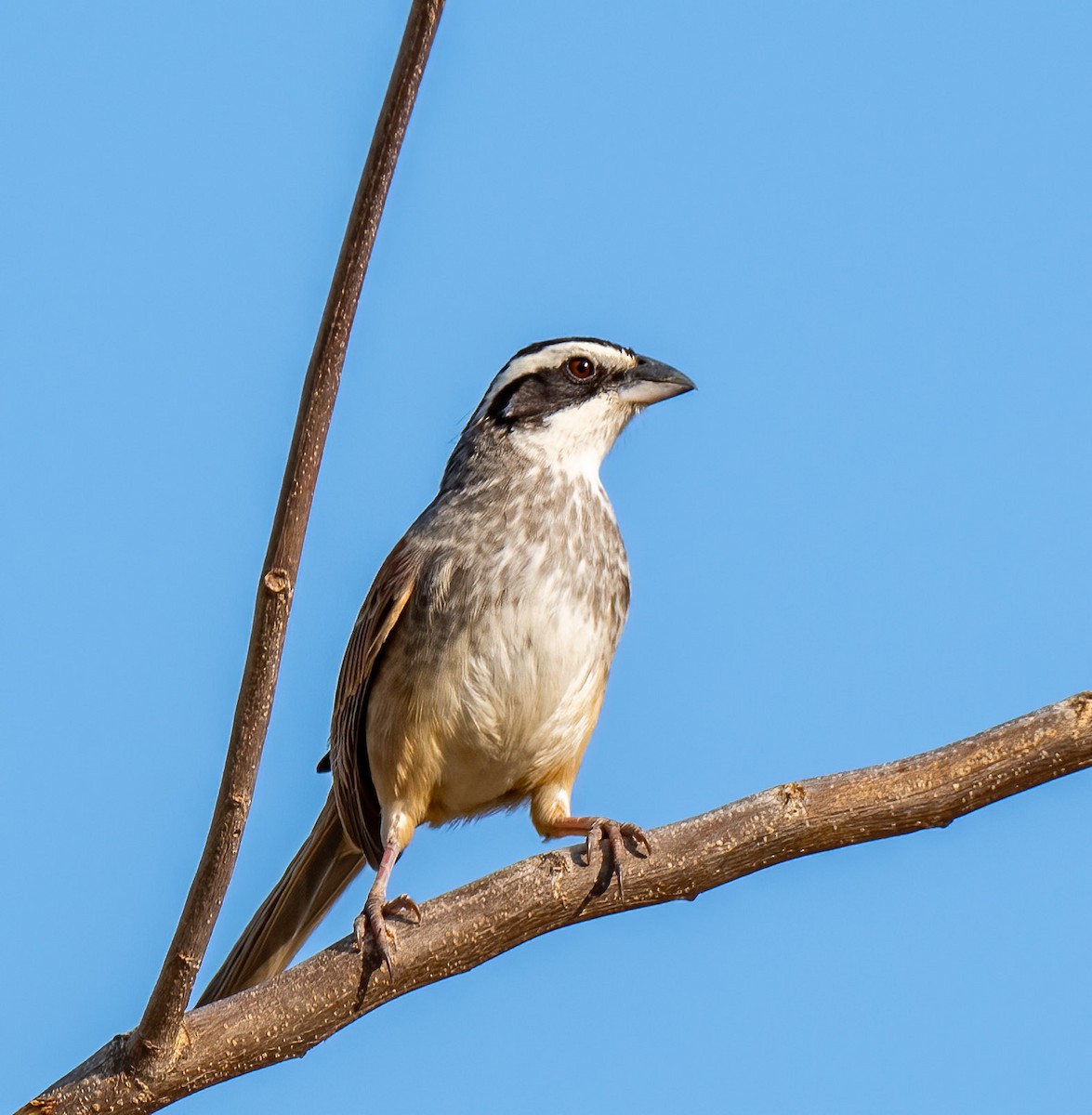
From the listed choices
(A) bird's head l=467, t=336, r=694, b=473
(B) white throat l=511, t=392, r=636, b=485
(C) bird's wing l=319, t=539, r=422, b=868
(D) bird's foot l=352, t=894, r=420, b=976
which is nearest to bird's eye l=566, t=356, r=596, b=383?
(A) bird's head l=467, t=336, r=694, b=473

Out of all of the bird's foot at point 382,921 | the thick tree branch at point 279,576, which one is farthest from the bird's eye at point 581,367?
the thick tree branch at point 279,576

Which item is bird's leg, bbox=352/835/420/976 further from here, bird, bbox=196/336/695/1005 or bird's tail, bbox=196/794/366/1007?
bird's tail, bbox=196/794/366/1007

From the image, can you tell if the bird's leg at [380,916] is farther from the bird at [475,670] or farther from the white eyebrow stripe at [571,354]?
the white eyebrow stripe at [571,354]

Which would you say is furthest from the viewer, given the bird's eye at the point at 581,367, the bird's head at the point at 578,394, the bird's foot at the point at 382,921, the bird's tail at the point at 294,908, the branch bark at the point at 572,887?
the bird's eye at the point at 581,367

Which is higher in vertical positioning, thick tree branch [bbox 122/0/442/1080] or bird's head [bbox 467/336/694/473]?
bird's head [bbox 467/336/694/473]

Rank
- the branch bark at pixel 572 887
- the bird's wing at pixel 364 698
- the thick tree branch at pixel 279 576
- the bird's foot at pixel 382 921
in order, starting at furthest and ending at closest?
the bird's wing at pixel 364 698 < the bird's foot at pixel 382 921 < the branch bark at pixel 572 887 < the thick tree branch at pixel 279 576

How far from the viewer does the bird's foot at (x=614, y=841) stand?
521 centimetres

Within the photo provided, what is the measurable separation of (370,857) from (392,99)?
3821 millimetres

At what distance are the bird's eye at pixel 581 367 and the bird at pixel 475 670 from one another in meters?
0.19

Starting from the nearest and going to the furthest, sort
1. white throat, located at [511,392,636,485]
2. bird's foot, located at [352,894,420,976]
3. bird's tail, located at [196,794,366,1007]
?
bird's foot, located at [352,894,420,976] → bird's tail, located at [196,794,366,1007] → white throat, located at [511,392,636,485]

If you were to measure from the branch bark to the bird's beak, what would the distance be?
8.86 ft

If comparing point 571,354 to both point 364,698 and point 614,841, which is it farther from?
point 614,841

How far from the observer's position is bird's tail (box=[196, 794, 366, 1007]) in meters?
6.48

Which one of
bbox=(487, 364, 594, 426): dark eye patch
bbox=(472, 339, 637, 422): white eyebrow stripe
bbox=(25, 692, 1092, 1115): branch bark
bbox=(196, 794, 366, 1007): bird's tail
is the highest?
bbox=(472, 339, 637, 422): white eyebrow stripe
